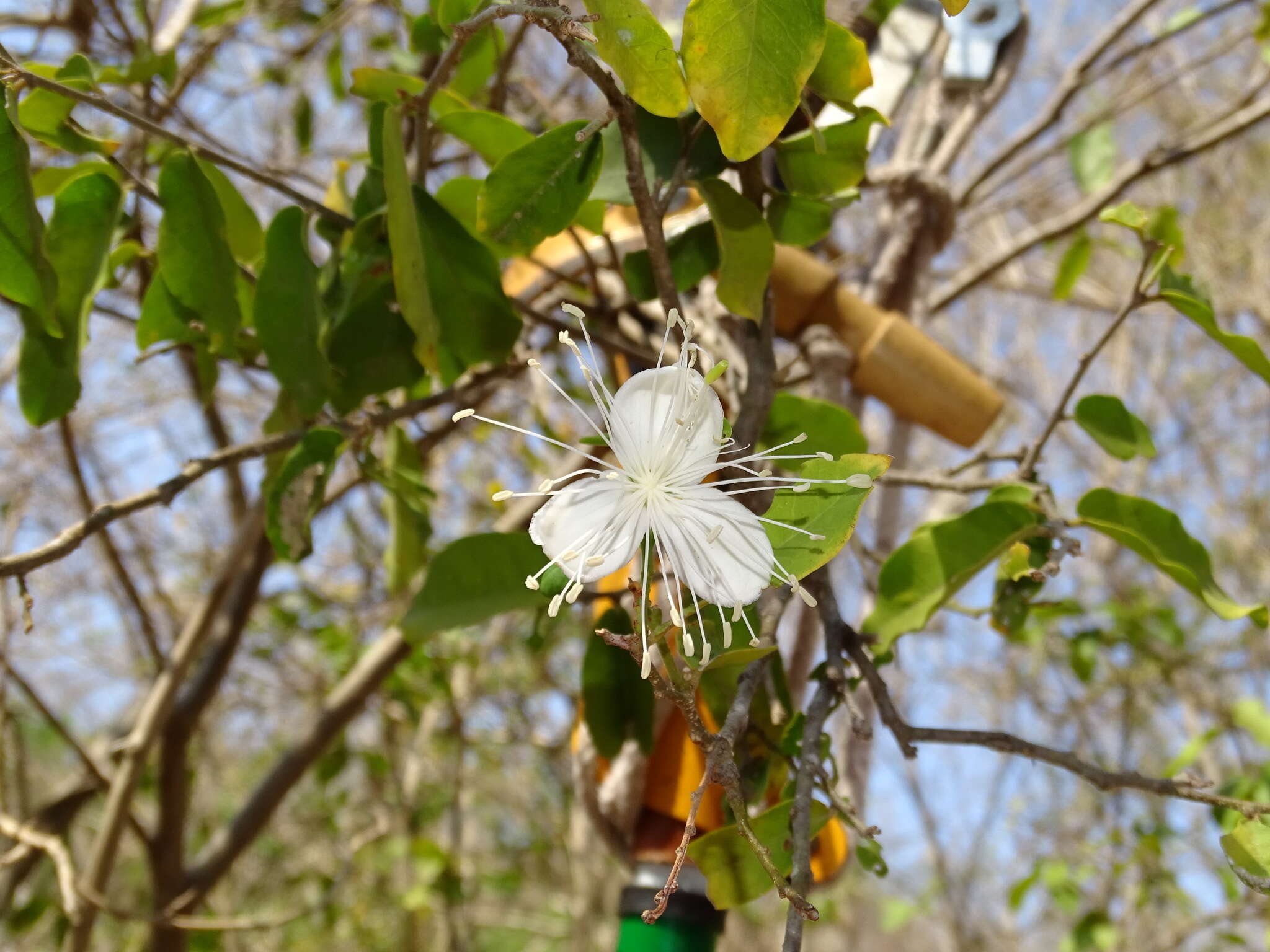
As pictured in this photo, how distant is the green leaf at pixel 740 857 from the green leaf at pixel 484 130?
0.33 metres

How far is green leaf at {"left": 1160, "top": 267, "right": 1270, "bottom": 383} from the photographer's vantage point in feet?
1.45

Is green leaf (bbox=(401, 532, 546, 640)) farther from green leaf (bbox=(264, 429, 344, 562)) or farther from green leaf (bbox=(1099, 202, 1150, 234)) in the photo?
green leaf (bbox=(1099, 202, 1150, 234))

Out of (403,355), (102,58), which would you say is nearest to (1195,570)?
(403,355)

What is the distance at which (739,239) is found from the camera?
41 cm

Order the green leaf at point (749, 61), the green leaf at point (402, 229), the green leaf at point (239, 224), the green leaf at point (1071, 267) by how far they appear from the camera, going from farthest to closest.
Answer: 1. the green leaf at point (1071, 267)
2. the green leaf at point (239, 224)
3. the green leaf at point (402, 229)
4. the green leaf at point (749, 61)

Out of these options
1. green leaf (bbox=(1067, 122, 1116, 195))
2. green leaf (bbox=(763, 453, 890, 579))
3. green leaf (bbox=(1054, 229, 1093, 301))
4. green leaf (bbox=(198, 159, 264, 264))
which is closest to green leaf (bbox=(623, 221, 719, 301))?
green leaf (bbox=(763, 453, 890, 579))

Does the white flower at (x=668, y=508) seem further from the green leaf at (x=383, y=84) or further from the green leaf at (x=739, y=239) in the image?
the green leaf at (x=383, y=84)

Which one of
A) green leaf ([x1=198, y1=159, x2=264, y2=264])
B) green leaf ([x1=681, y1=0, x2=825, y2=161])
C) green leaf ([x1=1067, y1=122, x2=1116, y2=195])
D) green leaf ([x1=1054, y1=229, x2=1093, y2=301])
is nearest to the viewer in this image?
green leaf ([x1=681, y1=0, x2=825, y2=161])

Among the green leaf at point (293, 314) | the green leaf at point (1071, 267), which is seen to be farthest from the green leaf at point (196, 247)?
the green leaf at point (1071, 267)

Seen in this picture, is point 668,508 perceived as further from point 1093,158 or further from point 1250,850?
point 1093,158

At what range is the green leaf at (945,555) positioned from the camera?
0.43 meters

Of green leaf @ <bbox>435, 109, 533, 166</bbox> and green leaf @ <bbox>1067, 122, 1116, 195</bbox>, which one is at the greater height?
green leaf @ <bbox>1067, 122, 1116, 195</bbox>

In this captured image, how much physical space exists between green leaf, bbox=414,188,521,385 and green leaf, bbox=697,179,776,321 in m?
0.12

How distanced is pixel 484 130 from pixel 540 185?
108mm
